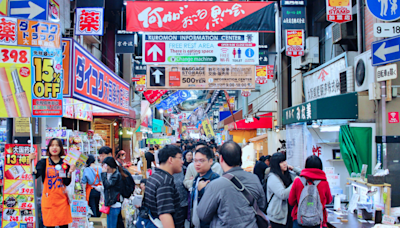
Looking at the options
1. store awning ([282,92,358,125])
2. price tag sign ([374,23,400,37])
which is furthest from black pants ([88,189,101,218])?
price tag sign ([374,23,400,37])

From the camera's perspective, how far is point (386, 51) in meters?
5.48

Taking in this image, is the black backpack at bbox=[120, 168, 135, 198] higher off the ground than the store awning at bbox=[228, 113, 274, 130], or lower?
lower

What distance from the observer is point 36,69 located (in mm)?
4973

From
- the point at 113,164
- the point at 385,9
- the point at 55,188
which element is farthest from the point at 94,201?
the point at 385,9

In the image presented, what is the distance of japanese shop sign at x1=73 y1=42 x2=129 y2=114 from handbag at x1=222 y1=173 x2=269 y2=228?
4.46 meters

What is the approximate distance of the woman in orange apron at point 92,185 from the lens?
6.89m

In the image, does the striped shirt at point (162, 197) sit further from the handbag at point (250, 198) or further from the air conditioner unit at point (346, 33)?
the air conditioner unit at point (346, 33)

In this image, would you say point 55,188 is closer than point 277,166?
No

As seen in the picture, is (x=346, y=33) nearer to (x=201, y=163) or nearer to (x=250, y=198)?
(x=201, y=163)

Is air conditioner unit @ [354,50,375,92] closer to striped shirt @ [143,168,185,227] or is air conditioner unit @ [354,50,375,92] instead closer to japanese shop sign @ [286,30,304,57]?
japanese shop sign @ [286,30,304,57]

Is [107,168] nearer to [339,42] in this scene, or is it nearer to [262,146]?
[339,42]

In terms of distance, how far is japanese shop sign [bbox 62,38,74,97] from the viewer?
6.29 meters

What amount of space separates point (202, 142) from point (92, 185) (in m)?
3.14

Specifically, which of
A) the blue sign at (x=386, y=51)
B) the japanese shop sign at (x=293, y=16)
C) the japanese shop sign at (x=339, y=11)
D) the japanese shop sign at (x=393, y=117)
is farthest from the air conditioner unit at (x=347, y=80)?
the blue sign at (x=386, y=51)
